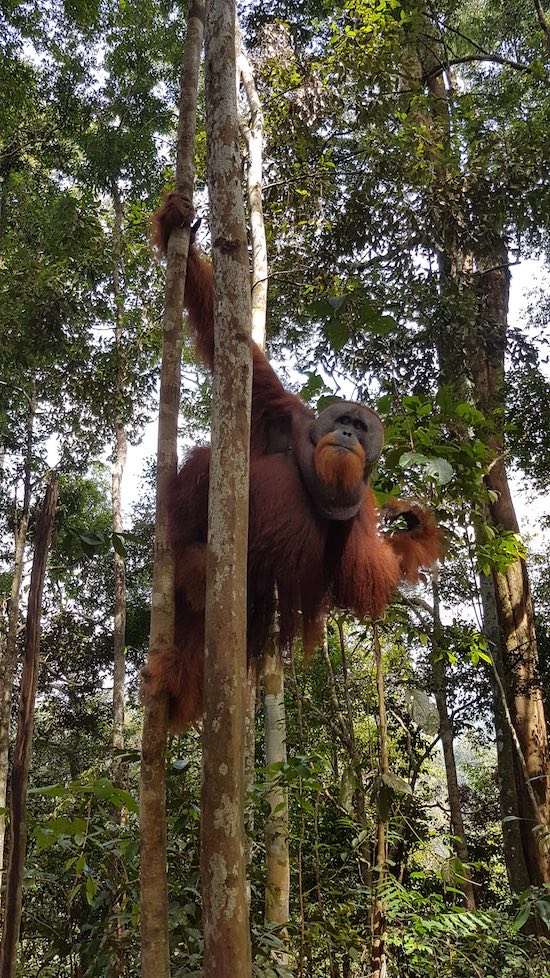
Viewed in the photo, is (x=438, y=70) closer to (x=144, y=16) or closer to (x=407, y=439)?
(x=144, y=16)

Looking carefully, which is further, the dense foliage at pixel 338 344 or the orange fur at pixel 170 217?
the dense foliage at pixel 338 344

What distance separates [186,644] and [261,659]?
19.4 inches

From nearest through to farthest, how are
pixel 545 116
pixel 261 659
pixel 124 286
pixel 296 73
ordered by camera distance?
pixel 261 659 → pixel 296 73 → pixel 545 116 → pixel 124 286

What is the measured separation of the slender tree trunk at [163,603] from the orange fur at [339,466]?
1.85ft

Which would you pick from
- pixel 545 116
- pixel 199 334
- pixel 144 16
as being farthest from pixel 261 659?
pixel 144 16

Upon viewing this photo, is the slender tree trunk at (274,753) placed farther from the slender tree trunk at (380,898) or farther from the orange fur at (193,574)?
the orange fur at (193,574)

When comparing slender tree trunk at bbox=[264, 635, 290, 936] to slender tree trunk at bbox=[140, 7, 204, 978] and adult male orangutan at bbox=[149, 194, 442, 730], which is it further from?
slender tree trunk at bbox=[140, 7, 204, 978]

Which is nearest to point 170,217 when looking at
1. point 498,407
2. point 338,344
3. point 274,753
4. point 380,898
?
point 338,344

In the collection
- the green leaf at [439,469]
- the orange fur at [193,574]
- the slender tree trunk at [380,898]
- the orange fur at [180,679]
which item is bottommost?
the slender tree trunk at [380,898]

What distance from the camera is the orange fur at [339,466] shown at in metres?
2.18

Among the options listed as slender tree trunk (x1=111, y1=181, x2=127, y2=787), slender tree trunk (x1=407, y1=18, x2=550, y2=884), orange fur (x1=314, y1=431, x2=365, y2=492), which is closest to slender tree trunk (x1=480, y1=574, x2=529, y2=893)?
slender tree trunk (x1=407, y1=18, x2=550, y2=884)

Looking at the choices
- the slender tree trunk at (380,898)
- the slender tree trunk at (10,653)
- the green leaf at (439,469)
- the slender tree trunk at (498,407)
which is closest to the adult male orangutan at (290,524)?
the green leaf at (439,469)

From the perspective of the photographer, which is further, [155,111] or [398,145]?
[155,111]

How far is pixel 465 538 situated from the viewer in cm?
330
